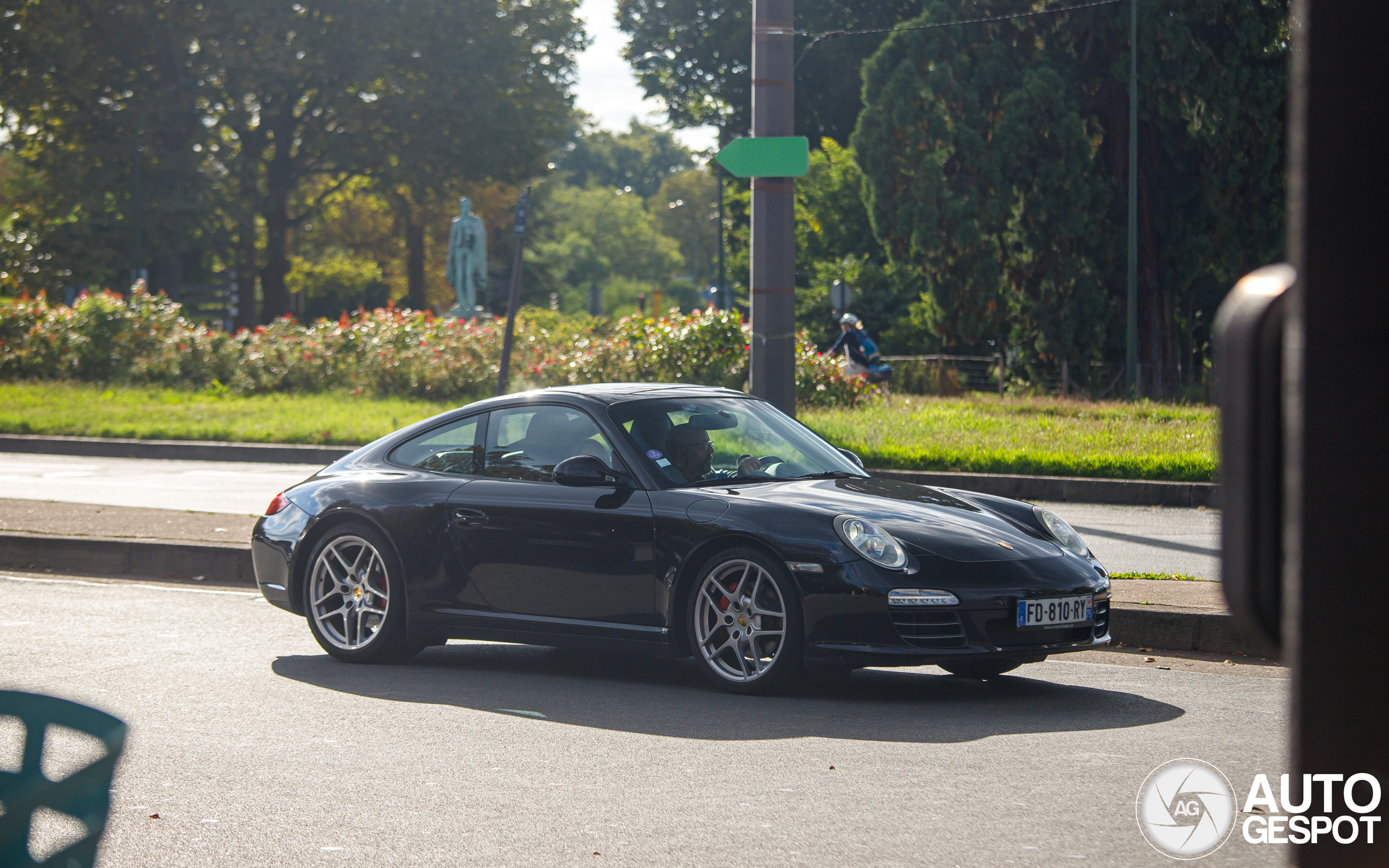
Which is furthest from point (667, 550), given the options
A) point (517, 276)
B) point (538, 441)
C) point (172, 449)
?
point (172, 449)

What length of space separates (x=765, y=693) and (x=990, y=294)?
987 inches

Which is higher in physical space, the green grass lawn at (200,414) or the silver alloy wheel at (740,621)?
the green grass lawn at (200,414)

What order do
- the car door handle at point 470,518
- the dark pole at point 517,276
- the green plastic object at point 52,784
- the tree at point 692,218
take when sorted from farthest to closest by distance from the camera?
the tree at point 692,218
the dark pole at point 517,276
the car door handle at point 470,518
the green plastic object at point 52,784

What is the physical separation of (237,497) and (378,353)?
41.2ft

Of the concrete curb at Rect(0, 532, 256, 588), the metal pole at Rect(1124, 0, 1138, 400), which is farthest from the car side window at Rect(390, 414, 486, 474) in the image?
the metal pole at Rect(1124, 0, 1138, 400)

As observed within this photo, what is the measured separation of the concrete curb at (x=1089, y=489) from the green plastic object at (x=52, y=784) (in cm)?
1312

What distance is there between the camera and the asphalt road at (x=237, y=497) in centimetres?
1138

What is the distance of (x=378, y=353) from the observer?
90.2 feet

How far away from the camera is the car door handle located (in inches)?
283

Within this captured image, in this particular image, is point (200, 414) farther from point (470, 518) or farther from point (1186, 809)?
point (1186, 809)

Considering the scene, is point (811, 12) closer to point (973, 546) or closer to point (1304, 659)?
point (973, 546)

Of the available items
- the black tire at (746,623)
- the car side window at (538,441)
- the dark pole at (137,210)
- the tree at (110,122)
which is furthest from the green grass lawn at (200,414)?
the tree at (110,122)

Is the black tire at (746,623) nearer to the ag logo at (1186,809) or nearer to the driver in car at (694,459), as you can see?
the driver in car at (694,459)

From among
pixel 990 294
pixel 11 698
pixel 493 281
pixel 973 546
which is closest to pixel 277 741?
pixel 973 546
